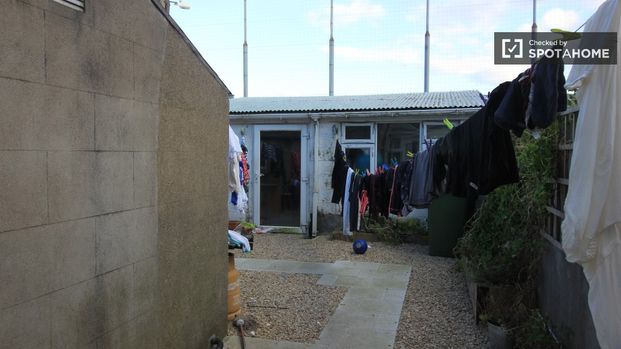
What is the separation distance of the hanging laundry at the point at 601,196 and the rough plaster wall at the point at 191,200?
8.75 feet

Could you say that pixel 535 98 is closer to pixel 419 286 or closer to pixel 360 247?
pixel 419 286

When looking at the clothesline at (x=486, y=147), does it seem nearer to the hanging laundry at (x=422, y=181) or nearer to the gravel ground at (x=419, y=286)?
the hanging laundry at (x=422, y=181)

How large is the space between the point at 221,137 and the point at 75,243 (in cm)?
221

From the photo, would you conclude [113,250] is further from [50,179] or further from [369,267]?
[369,267]

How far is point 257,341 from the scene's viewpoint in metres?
4.77

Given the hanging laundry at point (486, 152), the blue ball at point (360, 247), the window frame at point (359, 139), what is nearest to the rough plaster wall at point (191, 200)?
the hanging laundry at point (486, 152)

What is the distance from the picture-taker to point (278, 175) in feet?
37.0

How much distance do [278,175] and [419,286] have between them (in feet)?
17.4

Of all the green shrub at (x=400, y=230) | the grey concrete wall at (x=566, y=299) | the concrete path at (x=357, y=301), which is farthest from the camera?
the green shrub at (x=400, y=230)

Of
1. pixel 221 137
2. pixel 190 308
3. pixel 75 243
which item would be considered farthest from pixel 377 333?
Answer: pixel 75 243

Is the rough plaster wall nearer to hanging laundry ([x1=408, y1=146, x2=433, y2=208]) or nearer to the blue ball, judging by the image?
hanging laundry ([x1=408, y1=146, x2=433, y2=208])

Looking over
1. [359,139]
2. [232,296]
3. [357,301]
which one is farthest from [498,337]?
[359,139]

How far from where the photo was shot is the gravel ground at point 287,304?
507 cm

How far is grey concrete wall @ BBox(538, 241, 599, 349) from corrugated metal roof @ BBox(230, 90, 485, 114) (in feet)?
18.6
